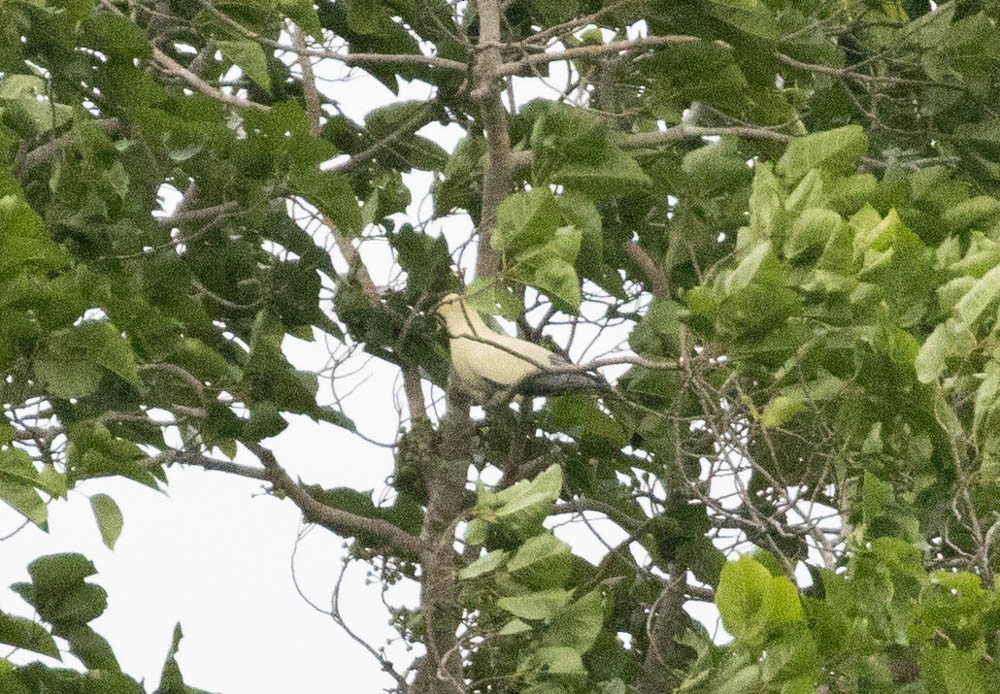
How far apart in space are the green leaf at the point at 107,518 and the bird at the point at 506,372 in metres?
0.81

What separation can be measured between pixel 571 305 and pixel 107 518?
28.2 inches

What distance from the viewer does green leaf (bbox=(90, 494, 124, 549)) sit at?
6.69 ft

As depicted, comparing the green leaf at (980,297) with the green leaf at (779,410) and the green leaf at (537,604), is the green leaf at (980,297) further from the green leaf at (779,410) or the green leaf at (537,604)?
the green leaf at (537,604)

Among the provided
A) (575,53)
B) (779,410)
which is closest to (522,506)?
(779,410)

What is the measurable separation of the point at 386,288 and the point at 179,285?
513mm

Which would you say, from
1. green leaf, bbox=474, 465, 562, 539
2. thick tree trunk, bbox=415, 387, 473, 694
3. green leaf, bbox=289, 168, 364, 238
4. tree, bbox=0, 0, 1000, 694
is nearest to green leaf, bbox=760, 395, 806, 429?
tree, bbox=0, 0, 1000, 694

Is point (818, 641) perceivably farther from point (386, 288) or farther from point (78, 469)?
point (386, 288)

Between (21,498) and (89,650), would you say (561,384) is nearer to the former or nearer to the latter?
(89,650)

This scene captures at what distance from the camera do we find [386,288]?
2.83 meters

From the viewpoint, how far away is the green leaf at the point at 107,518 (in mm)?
2039

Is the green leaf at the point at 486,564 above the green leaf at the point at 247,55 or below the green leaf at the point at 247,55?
below

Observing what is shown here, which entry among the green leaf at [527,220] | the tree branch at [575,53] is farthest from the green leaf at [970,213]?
the green leaf at [527,220]

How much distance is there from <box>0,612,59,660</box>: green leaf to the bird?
3.02 ft

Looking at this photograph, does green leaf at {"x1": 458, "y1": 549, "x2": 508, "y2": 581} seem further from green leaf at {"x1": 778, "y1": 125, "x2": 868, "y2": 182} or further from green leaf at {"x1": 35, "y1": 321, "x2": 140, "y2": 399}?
green leaf at {"x1": 778, "y1": 125, "x2": 868, "y2": 182}
